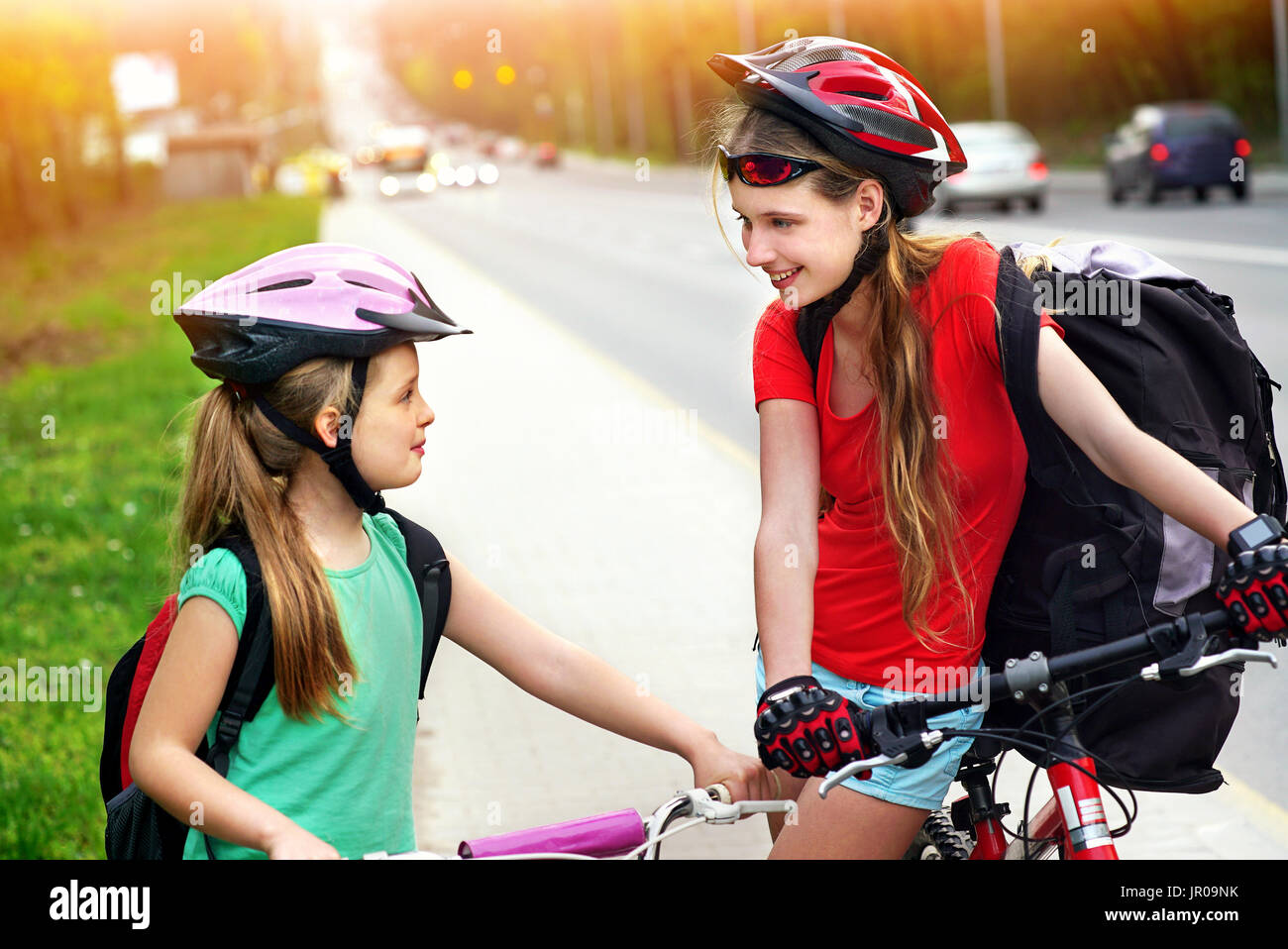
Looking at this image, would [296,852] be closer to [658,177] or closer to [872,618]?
[872,618]

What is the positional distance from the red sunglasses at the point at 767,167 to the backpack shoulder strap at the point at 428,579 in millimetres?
780

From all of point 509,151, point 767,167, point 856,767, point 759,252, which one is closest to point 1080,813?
point 856,767

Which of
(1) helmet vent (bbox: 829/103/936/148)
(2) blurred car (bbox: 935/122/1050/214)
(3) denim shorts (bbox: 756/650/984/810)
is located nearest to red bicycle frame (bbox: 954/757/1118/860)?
(3) denim shorts (bbox: 756/650/984/810)

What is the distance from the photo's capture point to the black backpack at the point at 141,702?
224 cm

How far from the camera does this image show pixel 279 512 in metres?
2.39

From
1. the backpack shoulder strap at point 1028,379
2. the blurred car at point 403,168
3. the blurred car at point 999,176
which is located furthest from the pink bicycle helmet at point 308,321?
the blurred car at point 403,168

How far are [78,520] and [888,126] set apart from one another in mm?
8474

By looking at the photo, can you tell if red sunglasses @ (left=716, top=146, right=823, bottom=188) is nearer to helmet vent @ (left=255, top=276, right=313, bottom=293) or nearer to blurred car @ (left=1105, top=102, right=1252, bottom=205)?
helmet vent @ (left=255, top=276, right=313, bottom=293)

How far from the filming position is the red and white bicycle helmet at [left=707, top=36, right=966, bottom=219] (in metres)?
2.30

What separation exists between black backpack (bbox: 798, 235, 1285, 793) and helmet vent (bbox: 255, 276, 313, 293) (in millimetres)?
1065

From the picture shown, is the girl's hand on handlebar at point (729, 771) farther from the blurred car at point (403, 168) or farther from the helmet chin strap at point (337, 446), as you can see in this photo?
the blurred car at point (403, 168)

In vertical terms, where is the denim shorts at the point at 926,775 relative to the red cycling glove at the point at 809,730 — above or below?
below
